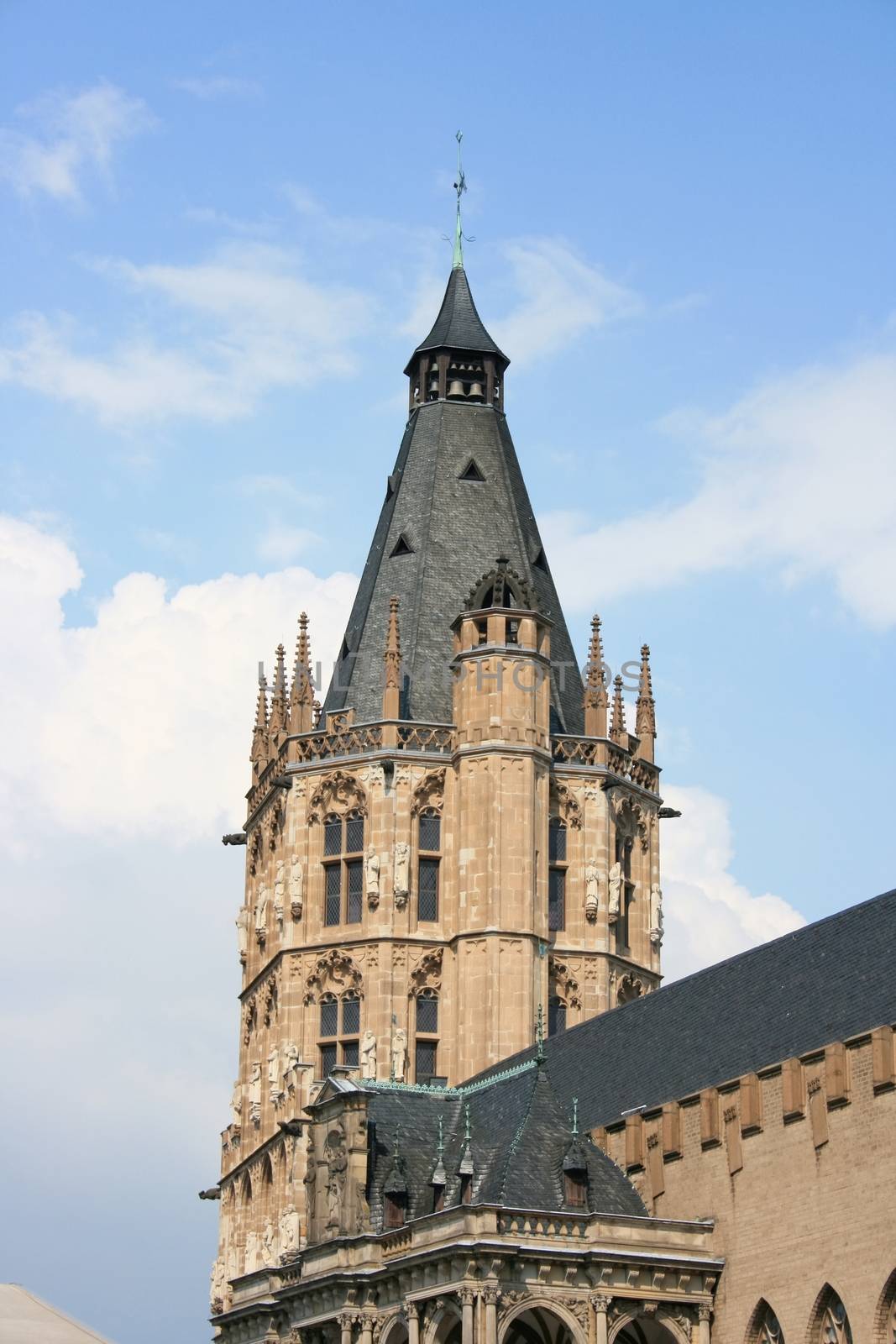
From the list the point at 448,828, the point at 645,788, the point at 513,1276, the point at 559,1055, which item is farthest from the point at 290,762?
the point at 513,1276

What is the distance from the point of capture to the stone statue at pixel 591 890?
266 ft

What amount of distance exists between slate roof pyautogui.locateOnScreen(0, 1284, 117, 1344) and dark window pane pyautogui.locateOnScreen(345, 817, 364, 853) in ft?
51.2

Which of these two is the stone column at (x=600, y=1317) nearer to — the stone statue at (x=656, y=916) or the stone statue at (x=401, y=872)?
the stone statue at (x=401, y=872)

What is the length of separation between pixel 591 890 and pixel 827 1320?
99.1 feet

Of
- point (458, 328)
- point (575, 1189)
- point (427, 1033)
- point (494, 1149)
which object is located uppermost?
point (458, 328)

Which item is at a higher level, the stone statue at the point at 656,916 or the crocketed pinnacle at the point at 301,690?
the crocketed pinnacle at the point at 301,690

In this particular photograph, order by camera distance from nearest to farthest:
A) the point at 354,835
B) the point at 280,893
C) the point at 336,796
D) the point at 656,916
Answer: the point at 354,835
the point at 336,796
the point at 280,893
the point at 656,916

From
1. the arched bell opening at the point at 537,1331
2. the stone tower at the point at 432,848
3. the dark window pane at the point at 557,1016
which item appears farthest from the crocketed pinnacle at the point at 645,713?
the arched bell opening at the point at 537,1331

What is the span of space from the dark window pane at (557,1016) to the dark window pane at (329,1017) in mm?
6150

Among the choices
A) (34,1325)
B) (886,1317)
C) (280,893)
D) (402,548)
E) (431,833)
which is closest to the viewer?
(886,1317)

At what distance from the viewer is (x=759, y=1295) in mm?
53219

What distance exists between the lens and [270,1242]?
3147 inches

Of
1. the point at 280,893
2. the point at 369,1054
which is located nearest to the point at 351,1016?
the point at 369,1054

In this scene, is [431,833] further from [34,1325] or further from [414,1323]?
[414,1323]
